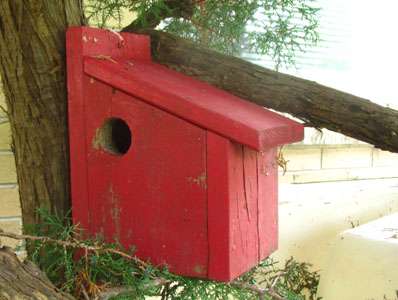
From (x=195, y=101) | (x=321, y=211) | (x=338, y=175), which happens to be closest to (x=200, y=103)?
(x=195, y=101)

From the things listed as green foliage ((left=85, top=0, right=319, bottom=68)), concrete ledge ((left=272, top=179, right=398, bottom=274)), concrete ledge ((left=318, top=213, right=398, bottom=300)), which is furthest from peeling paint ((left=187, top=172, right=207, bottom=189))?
concrete ledge ((left=272, top=179, right=398, bottom=274))

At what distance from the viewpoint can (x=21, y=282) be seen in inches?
31.9

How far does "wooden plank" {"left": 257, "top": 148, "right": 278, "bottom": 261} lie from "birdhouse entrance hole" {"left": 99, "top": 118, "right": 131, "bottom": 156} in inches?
12.8

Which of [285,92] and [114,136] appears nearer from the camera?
[285,92]

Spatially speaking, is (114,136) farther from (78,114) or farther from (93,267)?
(93,267)

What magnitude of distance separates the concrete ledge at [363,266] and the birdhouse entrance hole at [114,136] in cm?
96

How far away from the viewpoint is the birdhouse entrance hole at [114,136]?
110 centimetres

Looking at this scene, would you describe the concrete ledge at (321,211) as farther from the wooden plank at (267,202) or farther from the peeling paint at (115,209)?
the peeling paint at (115,209)

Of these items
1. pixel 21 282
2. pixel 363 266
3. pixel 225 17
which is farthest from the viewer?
pixel 363 266

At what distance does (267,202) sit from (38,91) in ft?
1.91

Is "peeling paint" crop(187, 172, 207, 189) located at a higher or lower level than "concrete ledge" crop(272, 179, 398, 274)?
higher

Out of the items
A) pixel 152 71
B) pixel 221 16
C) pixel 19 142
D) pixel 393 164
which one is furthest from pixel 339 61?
pixel 19 142

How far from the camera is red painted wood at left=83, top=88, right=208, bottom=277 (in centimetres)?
99

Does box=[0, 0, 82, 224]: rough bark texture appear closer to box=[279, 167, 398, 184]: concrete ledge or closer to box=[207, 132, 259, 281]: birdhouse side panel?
box=[207, 132, 259, 281]: birdhouse side panel
